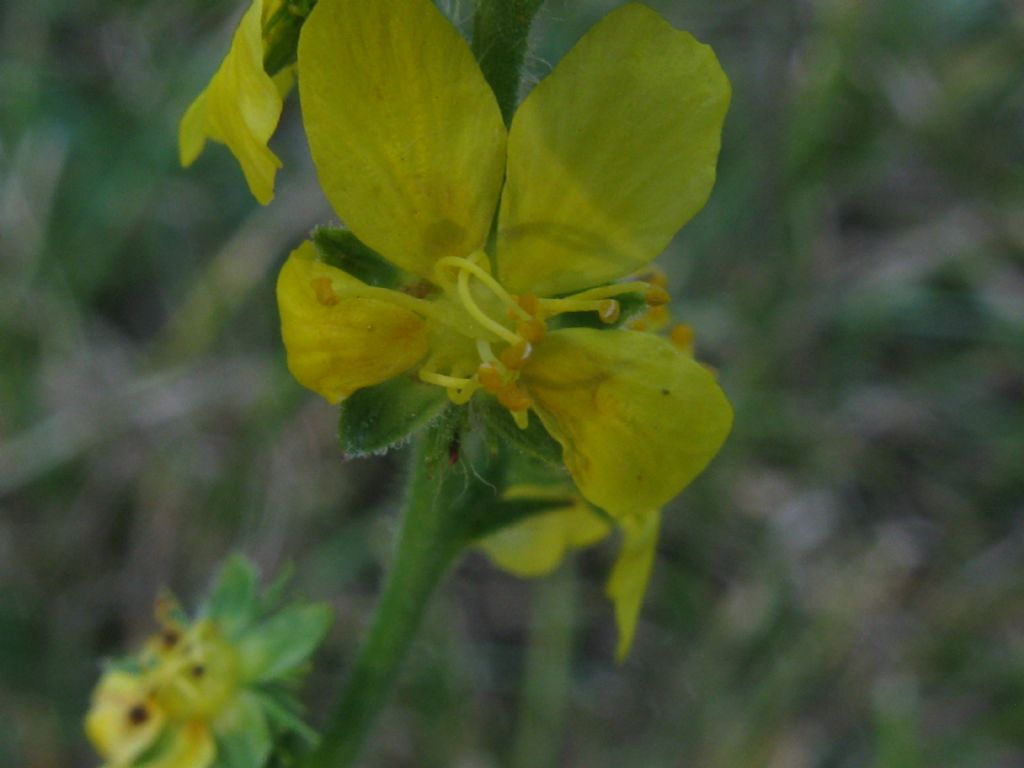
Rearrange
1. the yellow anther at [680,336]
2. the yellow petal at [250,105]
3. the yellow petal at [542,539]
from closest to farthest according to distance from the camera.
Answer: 1. the yellow petal at [250,105]
2. the yellow anther at [680,336]
3. the yellow petal at [542,539]

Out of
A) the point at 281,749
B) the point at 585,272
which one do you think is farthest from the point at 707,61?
the point at 281,749

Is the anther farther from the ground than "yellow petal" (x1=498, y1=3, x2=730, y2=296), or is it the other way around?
"yellow petal" (x1=498, y1=3, x2=730, y2=296)

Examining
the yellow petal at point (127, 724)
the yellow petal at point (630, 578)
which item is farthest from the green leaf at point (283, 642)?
the yellow petal at point (630, 578)

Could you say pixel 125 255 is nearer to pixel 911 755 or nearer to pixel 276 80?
pixel 276 80

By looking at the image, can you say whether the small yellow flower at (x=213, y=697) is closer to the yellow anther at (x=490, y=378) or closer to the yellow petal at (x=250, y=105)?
the yellow anther at (x=490, y=378)

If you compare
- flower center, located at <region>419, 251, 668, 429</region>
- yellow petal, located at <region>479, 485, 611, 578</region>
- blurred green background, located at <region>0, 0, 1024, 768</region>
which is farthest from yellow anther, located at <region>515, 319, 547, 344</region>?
blurred green background, located at <region>0, 0, 1024, 768</region>

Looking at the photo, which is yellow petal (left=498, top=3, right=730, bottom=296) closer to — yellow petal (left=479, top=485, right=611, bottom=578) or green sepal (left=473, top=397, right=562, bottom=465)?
green sepal (left=473, top=397, right=562, bottom=465)
